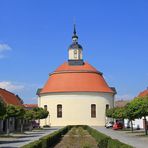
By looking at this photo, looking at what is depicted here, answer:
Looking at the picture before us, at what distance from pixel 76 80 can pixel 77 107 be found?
6.46 m

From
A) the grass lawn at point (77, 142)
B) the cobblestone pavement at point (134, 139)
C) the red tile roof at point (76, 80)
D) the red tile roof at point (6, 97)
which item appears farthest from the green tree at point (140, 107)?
the red tile roof at point (76, 80)

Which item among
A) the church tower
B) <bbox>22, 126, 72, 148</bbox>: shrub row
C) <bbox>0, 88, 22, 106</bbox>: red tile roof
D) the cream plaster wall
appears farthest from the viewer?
the church tower

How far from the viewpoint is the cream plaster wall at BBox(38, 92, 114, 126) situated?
3688 inches

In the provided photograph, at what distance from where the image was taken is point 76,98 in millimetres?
93625

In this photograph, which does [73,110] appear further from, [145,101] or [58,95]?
[145,101]

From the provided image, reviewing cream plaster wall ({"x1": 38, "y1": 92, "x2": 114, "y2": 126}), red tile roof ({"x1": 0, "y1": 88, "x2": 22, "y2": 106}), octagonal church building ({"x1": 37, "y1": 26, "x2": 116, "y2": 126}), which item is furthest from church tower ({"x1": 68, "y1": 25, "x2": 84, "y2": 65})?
red tile roof ({"x1": 0, "y1": 88, "x2": 22, "y2": 106})

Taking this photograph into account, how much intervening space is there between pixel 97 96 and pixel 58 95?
8.65 m

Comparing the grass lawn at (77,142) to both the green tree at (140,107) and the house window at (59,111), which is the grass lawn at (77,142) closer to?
the green tree at (140,107)

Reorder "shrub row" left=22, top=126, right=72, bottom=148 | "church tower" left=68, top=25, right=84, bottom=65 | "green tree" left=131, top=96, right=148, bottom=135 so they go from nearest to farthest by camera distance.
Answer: "shrub row" left=22, top=126, right=72, bottom=148, "green tree" left=131, top=96, right=148, bottom=135, "church tower" left=68, top=25, right=84, bottom=65

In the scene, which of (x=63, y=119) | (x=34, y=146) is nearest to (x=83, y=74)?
(x=63, y=119)

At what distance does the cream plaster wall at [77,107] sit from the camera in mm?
93688

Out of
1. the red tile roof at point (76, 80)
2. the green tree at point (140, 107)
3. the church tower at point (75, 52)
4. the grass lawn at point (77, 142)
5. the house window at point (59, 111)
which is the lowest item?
the grass lawn at point (77, 142)

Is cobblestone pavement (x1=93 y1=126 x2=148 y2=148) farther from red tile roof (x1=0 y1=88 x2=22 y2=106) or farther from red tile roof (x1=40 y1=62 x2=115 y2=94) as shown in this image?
red tile roof (x1=40 y1=62 x2=115 y2=94)

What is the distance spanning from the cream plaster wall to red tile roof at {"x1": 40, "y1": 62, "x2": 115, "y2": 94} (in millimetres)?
1212
